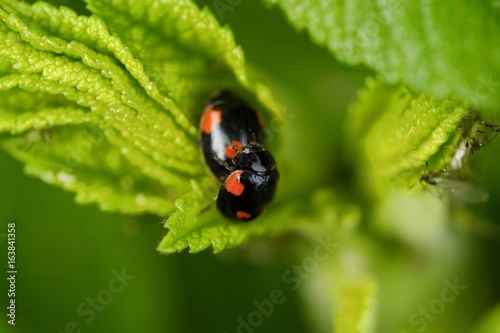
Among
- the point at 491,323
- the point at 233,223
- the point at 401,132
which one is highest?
the point at 401,132

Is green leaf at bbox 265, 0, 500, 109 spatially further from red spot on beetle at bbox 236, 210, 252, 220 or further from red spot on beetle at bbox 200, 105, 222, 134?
red spot on beetle at bbox 236, 210, 252, 220

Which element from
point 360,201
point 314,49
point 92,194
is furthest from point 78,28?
point 314,49

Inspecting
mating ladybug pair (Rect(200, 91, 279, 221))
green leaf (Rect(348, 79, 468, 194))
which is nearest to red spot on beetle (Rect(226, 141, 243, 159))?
mating ladybug pair (Rect(200, 91, 279, 221))

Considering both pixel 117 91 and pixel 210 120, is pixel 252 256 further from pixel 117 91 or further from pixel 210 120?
pixel 117 91

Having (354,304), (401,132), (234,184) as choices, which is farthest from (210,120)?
(354,304)

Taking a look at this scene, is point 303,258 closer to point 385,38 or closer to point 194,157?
point 194,157

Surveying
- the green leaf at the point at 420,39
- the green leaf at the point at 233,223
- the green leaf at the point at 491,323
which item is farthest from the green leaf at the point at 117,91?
the green leaf at the point at 491,323
